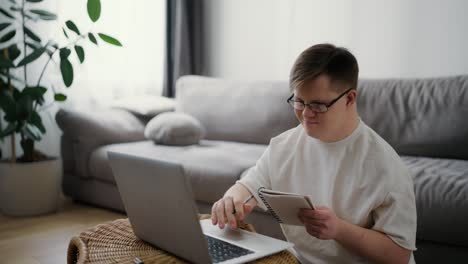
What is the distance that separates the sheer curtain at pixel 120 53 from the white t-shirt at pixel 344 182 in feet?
7.97

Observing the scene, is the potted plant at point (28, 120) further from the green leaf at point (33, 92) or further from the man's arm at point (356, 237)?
the man's arm at point (356, 237)

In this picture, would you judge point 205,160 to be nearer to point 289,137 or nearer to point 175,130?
point 175,130

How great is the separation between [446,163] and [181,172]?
5.39 ft

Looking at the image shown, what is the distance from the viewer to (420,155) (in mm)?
2336

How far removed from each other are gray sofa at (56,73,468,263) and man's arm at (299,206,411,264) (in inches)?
23.9

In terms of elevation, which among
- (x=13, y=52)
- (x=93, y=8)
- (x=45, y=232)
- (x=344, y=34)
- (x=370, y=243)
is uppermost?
(x=93, y=8)

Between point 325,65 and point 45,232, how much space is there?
2.00 metres

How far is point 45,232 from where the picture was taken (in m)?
2.49

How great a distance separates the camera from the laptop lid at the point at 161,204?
85 cm

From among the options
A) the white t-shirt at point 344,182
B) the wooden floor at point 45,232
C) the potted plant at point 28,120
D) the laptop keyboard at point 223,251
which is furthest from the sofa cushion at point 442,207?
the potted plant at point 28,120

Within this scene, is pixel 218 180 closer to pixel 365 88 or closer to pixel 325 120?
pixel 365 88

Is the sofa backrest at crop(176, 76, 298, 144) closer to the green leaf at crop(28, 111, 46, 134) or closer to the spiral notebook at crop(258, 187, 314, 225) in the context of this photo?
the green leaf at crop(28, 111, 46, 134)

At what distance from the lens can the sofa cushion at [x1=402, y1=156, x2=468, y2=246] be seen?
5.37ft

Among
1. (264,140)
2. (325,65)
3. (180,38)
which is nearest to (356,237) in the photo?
(325,65)
